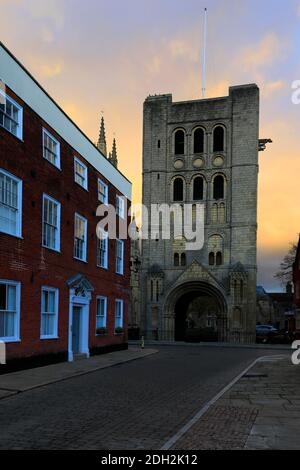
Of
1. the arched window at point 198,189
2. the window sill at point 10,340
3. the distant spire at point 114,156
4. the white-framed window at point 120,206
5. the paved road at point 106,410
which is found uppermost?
the distant spire at point 114,156

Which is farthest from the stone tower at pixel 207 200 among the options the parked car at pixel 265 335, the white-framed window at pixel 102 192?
the white-framed window at pixel 102 192

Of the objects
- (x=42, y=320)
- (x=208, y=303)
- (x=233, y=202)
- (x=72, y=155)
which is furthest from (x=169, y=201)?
(x=208, y=303)

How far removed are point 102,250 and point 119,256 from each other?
339cm

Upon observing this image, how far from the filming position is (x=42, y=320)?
19547 mm

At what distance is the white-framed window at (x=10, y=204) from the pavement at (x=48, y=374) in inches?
176

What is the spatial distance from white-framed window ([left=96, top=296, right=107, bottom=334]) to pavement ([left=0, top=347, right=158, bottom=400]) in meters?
2.90

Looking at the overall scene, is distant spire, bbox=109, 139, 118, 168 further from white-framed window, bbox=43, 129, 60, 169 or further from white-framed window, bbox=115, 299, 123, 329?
white-framed window, bbox=43, 129, 60, 169

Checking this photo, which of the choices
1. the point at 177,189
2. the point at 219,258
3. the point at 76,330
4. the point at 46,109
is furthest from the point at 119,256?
the point at 177,189

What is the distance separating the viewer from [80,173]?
24.0 meters

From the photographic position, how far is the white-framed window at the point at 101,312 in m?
26.4

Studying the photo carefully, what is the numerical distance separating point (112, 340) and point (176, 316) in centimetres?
2839

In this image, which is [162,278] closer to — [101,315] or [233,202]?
[233,202]

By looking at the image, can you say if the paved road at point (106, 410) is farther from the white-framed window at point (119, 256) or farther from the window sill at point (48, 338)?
the white-framed window at point (119, 256)

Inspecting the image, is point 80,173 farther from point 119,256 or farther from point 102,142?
point 102,142
